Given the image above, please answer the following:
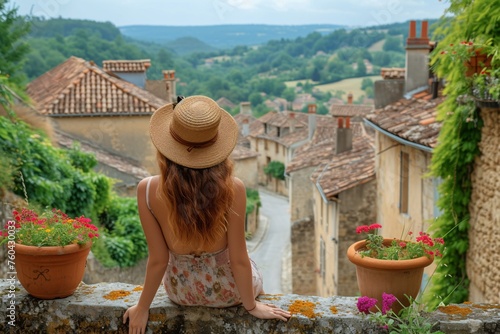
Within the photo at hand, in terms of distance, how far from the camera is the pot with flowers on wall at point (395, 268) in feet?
11.0

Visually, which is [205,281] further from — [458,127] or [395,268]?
[458,127]

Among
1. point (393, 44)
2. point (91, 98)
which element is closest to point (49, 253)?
point (91, 98)

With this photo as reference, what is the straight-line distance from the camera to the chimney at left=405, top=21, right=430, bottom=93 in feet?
52.6

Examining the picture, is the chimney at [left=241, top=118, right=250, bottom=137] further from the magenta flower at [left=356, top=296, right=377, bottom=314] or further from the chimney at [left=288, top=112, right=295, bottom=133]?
the magenta flower at [left=356, top=296, right=377, bottom=314]

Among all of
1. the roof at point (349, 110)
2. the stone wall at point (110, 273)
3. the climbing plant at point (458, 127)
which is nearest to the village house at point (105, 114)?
the stone wall at point (110, 273)

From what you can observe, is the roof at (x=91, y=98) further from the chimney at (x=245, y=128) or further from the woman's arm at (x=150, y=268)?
the chimney at (x=245, y=128)

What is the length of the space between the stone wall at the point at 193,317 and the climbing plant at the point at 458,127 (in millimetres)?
3623

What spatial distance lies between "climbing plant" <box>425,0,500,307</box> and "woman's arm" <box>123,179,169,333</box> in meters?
4.26

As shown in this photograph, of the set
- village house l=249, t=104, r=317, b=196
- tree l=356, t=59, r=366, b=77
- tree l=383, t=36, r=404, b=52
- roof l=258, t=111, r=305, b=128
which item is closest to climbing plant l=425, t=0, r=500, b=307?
village house l=249, t=104, r=317, b=196

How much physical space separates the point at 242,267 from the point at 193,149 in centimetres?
68

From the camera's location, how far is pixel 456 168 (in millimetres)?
7668

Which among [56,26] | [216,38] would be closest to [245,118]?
[56,26]

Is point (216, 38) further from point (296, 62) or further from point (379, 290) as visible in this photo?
point (379, 290)

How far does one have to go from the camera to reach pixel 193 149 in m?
3.25
